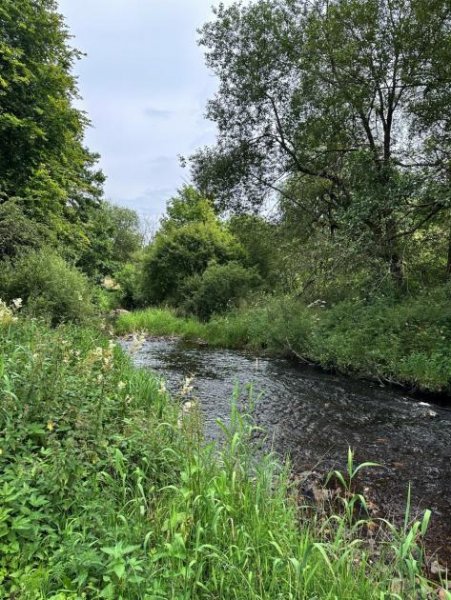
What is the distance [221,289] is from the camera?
20.0 m

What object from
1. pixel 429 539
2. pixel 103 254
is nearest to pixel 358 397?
pixel 429 539

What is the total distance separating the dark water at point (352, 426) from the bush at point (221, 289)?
30.9ft

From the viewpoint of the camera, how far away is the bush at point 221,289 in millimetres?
19938

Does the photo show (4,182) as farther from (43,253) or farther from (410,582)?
(410,582)

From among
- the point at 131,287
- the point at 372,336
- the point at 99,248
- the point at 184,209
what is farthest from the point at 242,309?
the point at 184,209

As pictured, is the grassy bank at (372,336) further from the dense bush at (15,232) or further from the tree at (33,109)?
the tree at (33,109)

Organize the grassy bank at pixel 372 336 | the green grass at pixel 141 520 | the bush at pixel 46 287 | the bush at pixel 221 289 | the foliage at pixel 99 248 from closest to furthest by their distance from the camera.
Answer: the green grass at pixel 141 520 → the grassy bank at pixel 372 336 → the bush at pixel 46 287 → the bush at pixel 221 289 → the foliage at pixel 99 248

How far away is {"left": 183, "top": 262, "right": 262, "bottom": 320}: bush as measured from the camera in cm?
1994

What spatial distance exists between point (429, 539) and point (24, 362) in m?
3.89

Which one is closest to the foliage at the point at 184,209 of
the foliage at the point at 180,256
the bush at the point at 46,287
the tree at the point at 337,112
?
the foliage at the point at 180,256

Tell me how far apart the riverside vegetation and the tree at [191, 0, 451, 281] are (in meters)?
0.06

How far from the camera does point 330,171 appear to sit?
13.5m

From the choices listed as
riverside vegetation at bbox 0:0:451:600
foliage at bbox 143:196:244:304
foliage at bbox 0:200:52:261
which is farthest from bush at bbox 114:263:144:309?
foliage at bbox 0:200:52:261

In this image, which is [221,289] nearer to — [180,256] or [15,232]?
[180,256]
